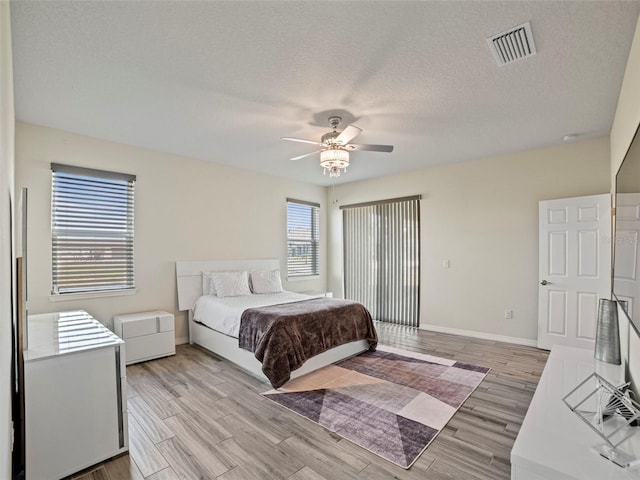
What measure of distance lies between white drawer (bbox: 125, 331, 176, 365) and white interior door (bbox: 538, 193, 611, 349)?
471 cm

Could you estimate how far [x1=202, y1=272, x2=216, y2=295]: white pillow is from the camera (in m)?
4.56

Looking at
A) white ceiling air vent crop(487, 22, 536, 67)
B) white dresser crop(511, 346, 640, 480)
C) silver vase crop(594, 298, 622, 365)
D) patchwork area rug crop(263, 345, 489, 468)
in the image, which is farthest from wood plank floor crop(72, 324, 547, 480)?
white ceiling air vent crop(487, 22, 536, 67)

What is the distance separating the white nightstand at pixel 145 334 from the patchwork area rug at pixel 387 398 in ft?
5.51

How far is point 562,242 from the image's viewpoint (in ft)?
13.0

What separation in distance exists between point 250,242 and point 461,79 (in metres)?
3.89

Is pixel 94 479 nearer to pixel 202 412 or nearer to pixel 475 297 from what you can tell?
pixel 202 412

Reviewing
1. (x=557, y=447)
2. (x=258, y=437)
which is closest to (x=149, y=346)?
(x=258, y=437)

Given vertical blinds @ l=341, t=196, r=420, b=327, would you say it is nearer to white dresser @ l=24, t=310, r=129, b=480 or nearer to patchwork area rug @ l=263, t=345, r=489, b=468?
patchwork area rug @ l=263, t=345, r=489, b=468

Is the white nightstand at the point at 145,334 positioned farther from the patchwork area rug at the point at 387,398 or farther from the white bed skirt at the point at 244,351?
the patchwork area rug at the point at 387,398

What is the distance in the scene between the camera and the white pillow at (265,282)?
490 centimetres

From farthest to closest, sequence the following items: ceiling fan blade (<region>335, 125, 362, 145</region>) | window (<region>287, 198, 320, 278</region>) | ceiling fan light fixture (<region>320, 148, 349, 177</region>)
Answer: window (<region>287, 198, 320, 278</region>), ceiling fan light fixture (<region>320, 148, 349, 177</region>), ceiling fan blade (<region>335, 125, 362, 145</region>)

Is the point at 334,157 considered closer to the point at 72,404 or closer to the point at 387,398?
the point at 387,398

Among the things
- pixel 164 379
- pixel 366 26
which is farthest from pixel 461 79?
pixel 164 379

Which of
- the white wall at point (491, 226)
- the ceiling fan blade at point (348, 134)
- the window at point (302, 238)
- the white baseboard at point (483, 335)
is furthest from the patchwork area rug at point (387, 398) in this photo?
the window at point (302, 238)
